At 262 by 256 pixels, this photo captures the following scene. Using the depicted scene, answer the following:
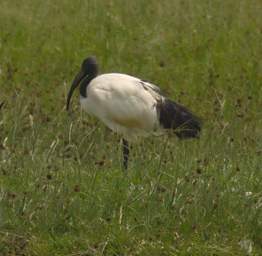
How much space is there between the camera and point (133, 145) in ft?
32.1

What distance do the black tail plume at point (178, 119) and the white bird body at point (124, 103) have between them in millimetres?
61

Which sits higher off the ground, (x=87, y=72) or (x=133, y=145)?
(x=87, y=72)

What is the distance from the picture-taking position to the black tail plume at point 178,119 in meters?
9.76

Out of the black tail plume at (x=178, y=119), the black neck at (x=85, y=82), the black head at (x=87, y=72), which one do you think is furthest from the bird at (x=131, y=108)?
the black head at (x=87, y=72)

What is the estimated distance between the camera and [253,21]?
1345 cm

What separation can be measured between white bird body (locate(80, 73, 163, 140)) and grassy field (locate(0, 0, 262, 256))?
0.78 ft

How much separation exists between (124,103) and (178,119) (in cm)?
48

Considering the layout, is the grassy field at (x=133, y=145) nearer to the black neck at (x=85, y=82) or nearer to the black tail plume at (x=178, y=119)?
the black tail plume at (x=178, y=119)

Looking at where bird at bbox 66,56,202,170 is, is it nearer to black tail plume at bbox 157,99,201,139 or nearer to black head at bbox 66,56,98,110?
black tail plume at bbox 157,99,201,139

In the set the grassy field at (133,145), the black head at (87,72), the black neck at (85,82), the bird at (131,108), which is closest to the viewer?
the grassy field at (133,145)

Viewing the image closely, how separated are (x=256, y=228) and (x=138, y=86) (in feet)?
12.0

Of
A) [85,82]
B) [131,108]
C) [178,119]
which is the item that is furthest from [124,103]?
[85,82]

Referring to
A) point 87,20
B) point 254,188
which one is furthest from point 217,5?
point 254,188

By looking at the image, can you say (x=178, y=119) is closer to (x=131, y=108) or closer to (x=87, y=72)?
(x=131, y=108)
